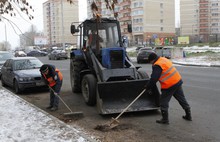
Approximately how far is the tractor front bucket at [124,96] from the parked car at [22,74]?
498 centimetres

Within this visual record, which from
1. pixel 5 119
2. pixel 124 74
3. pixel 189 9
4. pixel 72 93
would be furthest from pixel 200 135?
pixel 189 9

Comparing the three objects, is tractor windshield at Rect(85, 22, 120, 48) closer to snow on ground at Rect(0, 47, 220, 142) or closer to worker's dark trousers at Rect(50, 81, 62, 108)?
worker's dark trousers at Rect(50, 81, 62, 108)

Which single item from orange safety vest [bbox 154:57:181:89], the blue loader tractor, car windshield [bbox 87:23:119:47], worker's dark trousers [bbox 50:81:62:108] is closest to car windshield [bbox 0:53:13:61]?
the blue loader tractor

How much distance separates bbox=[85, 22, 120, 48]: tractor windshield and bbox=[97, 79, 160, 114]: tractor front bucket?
87.7 inches

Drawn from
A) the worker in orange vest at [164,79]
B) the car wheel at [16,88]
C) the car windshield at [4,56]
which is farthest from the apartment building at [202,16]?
the worker in orange vest at [164,79]

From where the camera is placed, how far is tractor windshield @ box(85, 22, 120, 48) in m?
10.0

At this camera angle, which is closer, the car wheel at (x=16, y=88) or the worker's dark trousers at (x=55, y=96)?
the worker's dark trousers at (x=55, y=96)

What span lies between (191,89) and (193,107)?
3314mm

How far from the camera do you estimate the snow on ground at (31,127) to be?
19.3ft

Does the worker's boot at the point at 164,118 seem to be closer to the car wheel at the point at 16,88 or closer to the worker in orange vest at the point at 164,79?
the worker in orange vest at the point at 164,79

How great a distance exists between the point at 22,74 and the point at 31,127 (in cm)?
610

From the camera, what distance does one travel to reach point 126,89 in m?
8.17

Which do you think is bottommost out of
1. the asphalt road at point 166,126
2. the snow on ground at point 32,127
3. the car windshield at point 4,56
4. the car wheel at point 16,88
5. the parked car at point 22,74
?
the asphalt road at point 166,126

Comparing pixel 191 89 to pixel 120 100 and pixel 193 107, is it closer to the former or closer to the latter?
pixel 193 107
